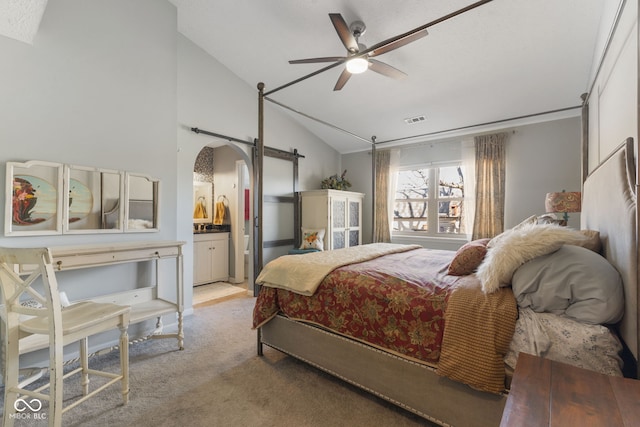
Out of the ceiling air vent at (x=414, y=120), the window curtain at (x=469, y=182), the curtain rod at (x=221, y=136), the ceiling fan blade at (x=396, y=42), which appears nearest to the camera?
the ceiling fan blade at (x=396, y=42)

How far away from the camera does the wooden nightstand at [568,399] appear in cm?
75

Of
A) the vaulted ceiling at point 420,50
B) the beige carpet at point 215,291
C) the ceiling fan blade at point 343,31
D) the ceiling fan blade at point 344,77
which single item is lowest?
the beige carpet at point 215,291

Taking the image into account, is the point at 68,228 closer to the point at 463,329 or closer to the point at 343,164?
the point at 463,329

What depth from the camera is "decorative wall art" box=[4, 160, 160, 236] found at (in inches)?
81.3

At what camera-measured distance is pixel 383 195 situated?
17.0 feet

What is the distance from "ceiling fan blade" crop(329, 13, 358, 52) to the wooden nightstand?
2374 millimetres

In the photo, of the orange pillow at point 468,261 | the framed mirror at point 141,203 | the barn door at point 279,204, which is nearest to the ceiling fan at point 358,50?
the orange pillow at point 468,261

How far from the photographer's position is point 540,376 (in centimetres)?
96

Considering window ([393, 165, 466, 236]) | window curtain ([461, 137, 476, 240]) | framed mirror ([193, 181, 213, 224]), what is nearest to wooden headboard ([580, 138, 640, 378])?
window curtain ([461, 137, 476, 240])

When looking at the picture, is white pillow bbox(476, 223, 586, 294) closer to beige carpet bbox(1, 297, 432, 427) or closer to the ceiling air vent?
beige carpet bbox(1, 297, 432, 427)

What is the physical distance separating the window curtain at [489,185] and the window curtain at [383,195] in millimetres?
1385

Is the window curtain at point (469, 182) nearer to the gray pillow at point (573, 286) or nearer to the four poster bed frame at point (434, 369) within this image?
the four poster bed frame at point (434, 369)

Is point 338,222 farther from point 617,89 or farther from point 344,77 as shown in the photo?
point 617,89

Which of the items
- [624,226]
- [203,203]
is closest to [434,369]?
[624,226]
